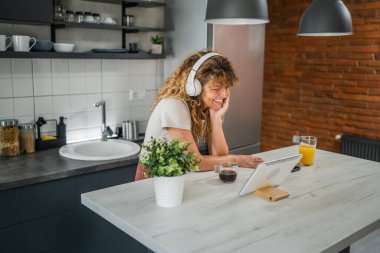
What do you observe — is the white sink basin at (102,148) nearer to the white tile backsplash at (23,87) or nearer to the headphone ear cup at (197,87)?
the white tile backsplash at (23,87)

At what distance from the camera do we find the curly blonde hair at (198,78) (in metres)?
1.99

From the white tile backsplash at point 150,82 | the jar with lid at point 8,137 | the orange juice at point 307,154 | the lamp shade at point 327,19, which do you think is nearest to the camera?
the orange juice at point 307,154

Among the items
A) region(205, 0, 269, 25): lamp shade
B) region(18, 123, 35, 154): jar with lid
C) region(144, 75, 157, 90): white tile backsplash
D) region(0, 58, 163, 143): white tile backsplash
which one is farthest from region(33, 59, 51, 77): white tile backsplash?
region(205, 0, 269, 25): lamp shade

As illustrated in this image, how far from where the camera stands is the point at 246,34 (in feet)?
10.9

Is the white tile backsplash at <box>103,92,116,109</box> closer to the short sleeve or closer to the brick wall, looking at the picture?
the short sleeve

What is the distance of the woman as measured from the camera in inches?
74.1

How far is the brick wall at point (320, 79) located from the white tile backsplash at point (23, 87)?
2949mm

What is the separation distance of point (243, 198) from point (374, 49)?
2876 mm

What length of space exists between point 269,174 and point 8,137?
176cm

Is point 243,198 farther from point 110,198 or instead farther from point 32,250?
point 32,250

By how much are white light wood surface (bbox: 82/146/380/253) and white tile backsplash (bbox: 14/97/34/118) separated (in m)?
1.43

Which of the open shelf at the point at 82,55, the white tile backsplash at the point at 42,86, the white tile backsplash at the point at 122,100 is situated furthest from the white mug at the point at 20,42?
the white tile backsplash at the point at 122,100

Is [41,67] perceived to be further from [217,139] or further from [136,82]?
[217,139]

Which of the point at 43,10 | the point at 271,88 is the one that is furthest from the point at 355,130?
the point at 43,10
